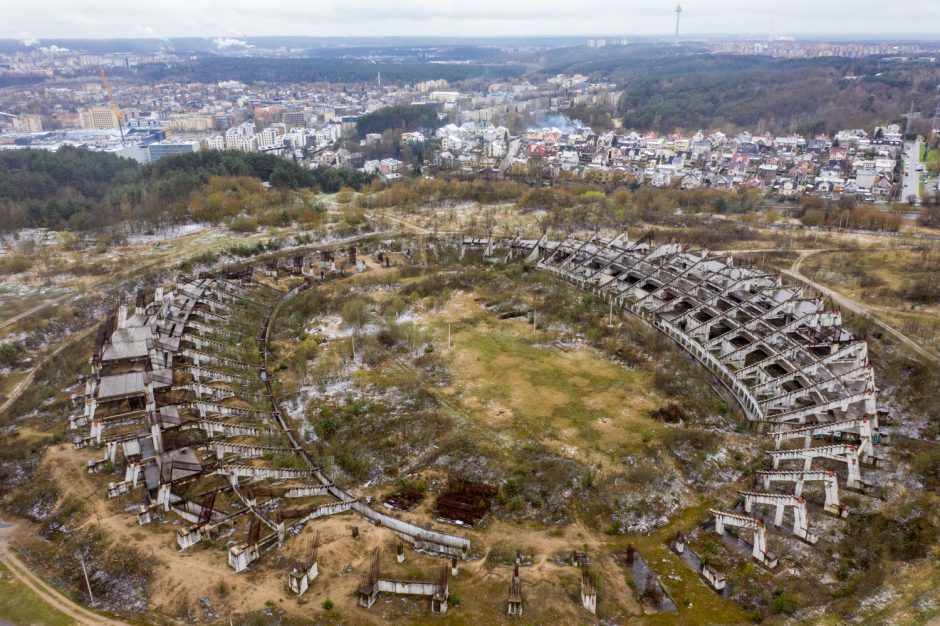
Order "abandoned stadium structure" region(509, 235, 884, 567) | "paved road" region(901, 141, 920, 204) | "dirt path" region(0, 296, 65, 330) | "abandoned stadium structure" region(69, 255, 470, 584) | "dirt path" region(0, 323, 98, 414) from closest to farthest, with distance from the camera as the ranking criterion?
"abandoned stadium structure" region(69, 255, 470, 584), "abandoned stadium structure" region(509, 235, 884, 567), "dirt path" region(0, 323, 98, 414), "dirt path" region(0, 296, 65, 330), "paved road" region(901, 141, 920, 204)

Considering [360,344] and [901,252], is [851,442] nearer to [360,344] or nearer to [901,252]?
[360,344]

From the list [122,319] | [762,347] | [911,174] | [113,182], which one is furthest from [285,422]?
[911,174]

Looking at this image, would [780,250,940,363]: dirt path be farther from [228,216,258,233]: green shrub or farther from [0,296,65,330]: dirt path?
[0,296,65,330]: dirt path

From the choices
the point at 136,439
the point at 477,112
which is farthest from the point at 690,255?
the point at 477,112

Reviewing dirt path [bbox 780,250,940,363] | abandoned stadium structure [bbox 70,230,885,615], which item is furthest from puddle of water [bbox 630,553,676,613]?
dirt path [bbox 780,250,940,363]

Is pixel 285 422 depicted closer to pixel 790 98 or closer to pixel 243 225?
pixel 243 225

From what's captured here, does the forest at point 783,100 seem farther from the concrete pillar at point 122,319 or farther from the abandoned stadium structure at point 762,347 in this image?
the concrete pillar at point 122,319

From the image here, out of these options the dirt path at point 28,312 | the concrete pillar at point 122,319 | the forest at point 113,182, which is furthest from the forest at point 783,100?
the concrete pillar at point 122,319
